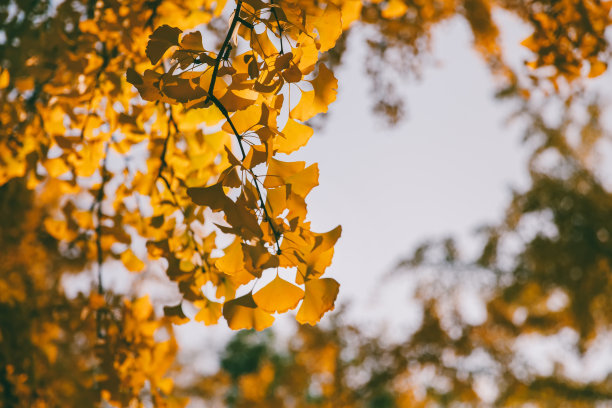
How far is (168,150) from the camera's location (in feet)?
3.09

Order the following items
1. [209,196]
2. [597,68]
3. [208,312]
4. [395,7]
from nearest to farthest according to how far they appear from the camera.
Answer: [209,196], [208,312], [597,68], [395,7]

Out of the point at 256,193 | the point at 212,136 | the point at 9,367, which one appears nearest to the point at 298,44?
the point at 256,193

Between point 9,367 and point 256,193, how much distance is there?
1042mm

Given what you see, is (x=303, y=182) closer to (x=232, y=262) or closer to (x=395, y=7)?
(x=232, y=262)

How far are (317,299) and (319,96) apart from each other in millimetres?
279

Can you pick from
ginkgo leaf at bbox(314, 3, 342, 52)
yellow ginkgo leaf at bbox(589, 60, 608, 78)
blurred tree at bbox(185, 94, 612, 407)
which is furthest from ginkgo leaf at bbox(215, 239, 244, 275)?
blurred tree at bbox(185, 94, 612, 407)

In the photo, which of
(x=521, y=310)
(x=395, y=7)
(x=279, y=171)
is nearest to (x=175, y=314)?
(x=279, y=171)

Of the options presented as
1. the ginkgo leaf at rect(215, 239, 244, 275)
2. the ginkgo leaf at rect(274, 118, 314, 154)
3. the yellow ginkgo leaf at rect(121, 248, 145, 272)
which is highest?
the yellow ginkgo leaf at rect(121, 248, 145, 272)

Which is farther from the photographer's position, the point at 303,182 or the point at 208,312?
the point at 208,312

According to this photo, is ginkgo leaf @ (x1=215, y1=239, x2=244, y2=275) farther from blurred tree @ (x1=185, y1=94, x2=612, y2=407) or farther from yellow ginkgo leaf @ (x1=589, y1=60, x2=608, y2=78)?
blurred tree @ (x1=185, y1=94, x2=612, y2=407)

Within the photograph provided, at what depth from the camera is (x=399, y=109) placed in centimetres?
195

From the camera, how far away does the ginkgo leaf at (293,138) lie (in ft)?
2.01

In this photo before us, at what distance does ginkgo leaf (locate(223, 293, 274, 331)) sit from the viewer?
0.56 meters

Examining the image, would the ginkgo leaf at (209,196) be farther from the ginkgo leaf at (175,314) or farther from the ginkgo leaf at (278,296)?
the ginkgo leaf at (175,314)
